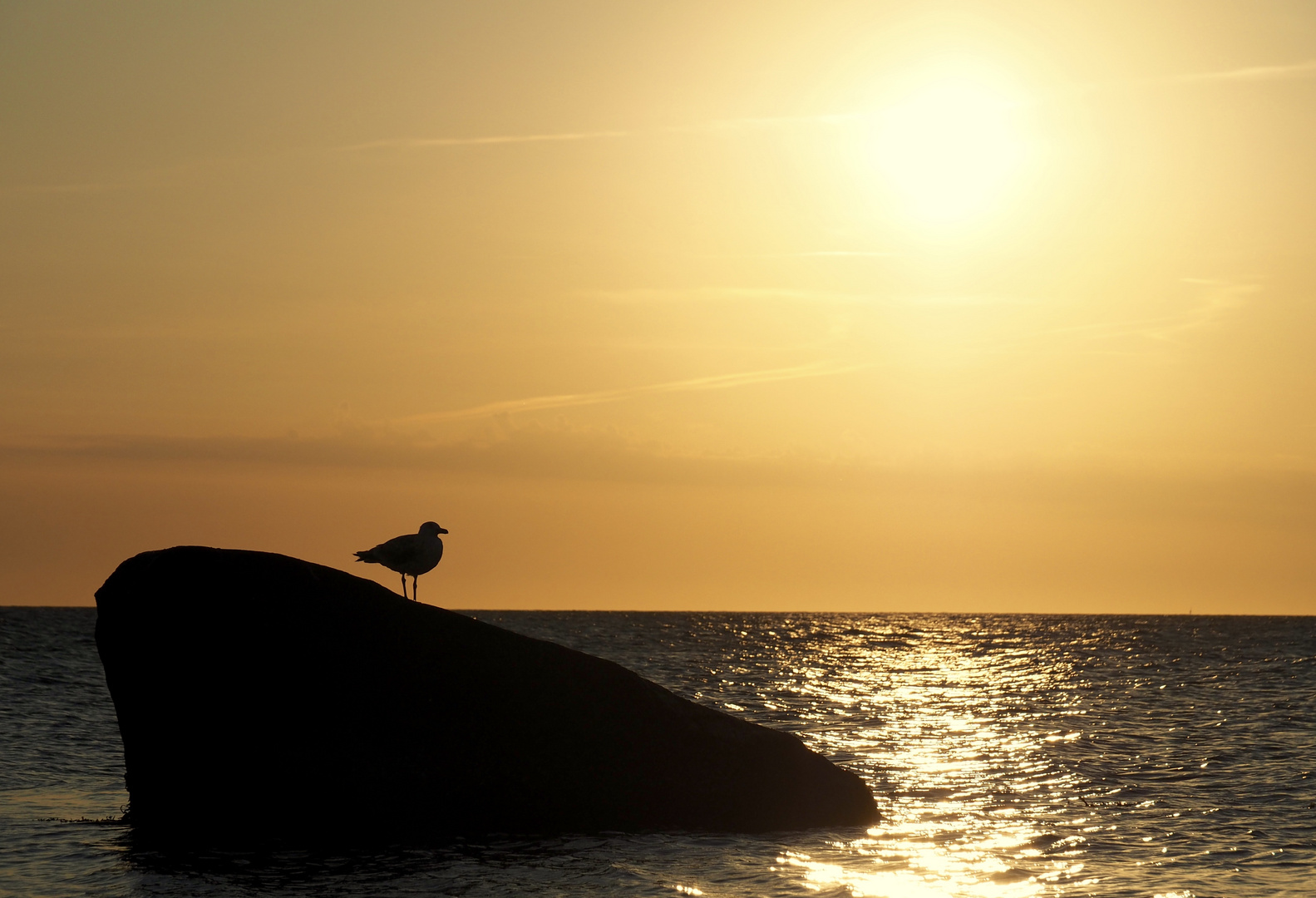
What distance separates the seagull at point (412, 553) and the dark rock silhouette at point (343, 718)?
1.51 meters

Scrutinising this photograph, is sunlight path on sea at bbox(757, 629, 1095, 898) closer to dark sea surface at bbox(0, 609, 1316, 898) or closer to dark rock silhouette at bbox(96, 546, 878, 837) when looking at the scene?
dark sea surface at bbox(0, 609, 1316, 898)

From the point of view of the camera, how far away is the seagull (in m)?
17.1

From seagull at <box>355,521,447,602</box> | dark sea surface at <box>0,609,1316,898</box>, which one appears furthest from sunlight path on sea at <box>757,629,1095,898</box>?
seagull at <box>355,521,447,602</box>

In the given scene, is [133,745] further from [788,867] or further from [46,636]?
[46,636]

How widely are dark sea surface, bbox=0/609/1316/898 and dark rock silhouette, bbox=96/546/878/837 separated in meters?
0.58

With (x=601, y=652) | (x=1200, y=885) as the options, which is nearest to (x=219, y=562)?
(x=1200, y=885)

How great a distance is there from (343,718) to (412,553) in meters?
2.79

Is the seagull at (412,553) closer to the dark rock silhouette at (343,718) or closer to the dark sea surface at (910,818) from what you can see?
the dark rock silhouette at (343,718)

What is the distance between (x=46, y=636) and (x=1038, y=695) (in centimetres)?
5501

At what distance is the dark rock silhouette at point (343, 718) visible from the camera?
49.2 ft

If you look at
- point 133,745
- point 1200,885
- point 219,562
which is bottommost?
point 1200,885

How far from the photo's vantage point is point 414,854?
14.1 meters

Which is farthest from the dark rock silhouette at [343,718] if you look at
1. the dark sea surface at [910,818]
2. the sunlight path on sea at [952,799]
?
the sunlight path on sea at [952,799]

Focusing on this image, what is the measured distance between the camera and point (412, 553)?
17109 mm
